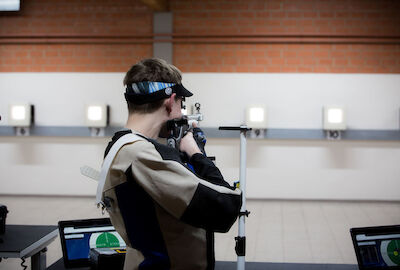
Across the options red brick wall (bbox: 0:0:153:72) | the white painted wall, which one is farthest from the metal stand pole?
red brick wall (bbox: 0:0:153:72)

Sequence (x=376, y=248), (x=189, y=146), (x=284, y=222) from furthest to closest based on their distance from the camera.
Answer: (x=284, y=222), (x=376, y=248), (x=189, y=146)

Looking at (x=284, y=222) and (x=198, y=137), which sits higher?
(x=198, y=137)

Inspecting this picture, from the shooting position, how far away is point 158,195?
105 centimetres

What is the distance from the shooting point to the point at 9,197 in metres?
5.27

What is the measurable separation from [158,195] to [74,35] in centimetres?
460

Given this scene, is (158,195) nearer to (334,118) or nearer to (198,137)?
(198,137)

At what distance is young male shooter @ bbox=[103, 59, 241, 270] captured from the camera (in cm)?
106

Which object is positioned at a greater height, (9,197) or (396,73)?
(396,73)

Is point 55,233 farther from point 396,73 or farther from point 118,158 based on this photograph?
point 396,73

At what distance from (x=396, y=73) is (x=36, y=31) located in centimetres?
440

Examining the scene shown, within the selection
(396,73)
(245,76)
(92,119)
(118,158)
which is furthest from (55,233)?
(396,73)

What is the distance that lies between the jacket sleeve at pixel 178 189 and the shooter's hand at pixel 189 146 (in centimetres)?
16

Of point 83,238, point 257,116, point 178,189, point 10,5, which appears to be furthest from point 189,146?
point 10,5

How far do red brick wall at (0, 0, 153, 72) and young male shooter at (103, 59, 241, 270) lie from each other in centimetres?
413
